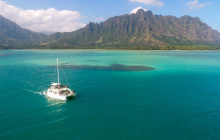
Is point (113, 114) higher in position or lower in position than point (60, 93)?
lower

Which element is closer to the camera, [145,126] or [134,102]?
[145,126]

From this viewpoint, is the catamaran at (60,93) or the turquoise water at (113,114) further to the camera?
the catamaran at (60,93)

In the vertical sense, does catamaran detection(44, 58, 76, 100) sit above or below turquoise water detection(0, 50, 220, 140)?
above

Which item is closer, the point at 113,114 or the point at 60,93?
Result: the point at 113,114

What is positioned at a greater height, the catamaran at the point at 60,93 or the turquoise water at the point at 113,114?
the catamaran at the point at 60,93

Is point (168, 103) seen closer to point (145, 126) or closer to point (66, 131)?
point (145, 126)

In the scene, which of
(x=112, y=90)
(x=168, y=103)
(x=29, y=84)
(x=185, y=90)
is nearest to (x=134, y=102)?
(x=168, y=103)

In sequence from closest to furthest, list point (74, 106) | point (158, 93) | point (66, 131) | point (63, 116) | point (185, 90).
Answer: point (66, 131) < point (63, 116) < point (74, 106) < point (158, 93) < point (185, 90)

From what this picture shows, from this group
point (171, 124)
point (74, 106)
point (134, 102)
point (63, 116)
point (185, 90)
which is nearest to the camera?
point (171, 124)

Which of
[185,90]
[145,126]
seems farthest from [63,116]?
[185,90]

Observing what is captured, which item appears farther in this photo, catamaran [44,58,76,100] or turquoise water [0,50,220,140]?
catamaran [44,58,76,100]

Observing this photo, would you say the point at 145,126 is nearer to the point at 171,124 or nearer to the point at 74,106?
the point at 171,124
